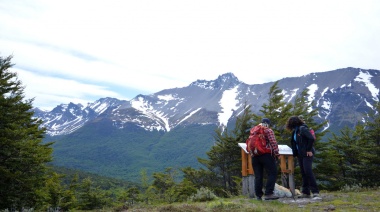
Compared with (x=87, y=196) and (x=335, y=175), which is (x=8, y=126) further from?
(x=335, y=175)

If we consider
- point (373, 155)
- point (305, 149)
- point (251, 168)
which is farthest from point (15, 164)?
point (373, 155)

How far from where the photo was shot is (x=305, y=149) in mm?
9547

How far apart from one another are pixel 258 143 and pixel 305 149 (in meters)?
1.44

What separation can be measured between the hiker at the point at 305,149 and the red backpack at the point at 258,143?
1.08 metres

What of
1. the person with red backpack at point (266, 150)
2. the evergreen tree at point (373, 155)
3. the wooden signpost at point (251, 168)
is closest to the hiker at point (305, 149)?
the wooden signpost at point (251, 168)

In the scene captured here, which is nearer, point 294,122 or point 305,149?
point 305,149

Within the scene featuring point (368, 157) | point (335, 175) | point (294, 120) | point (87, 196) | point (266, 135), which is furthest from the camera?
point (87, 196)

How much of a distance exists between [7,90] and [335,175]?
80.9 ft

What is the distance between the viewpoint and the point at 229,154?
85.8ft

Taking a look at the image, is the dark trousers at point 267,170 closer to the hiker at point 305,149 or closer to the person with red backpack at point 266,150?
the person with red backpack at point 266,150

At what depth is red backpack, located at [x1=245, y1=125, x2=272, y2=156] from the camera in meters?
9.22

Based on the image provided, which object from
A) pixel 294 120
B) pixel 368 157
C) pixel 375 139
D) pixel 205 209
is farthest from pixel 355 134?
pixel 205 209

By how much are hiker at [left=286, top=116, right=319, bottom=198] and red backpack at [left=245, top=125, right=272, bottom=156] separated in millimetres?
1083

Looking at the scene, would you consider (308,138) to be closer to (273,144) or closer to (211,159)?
(273,144)
